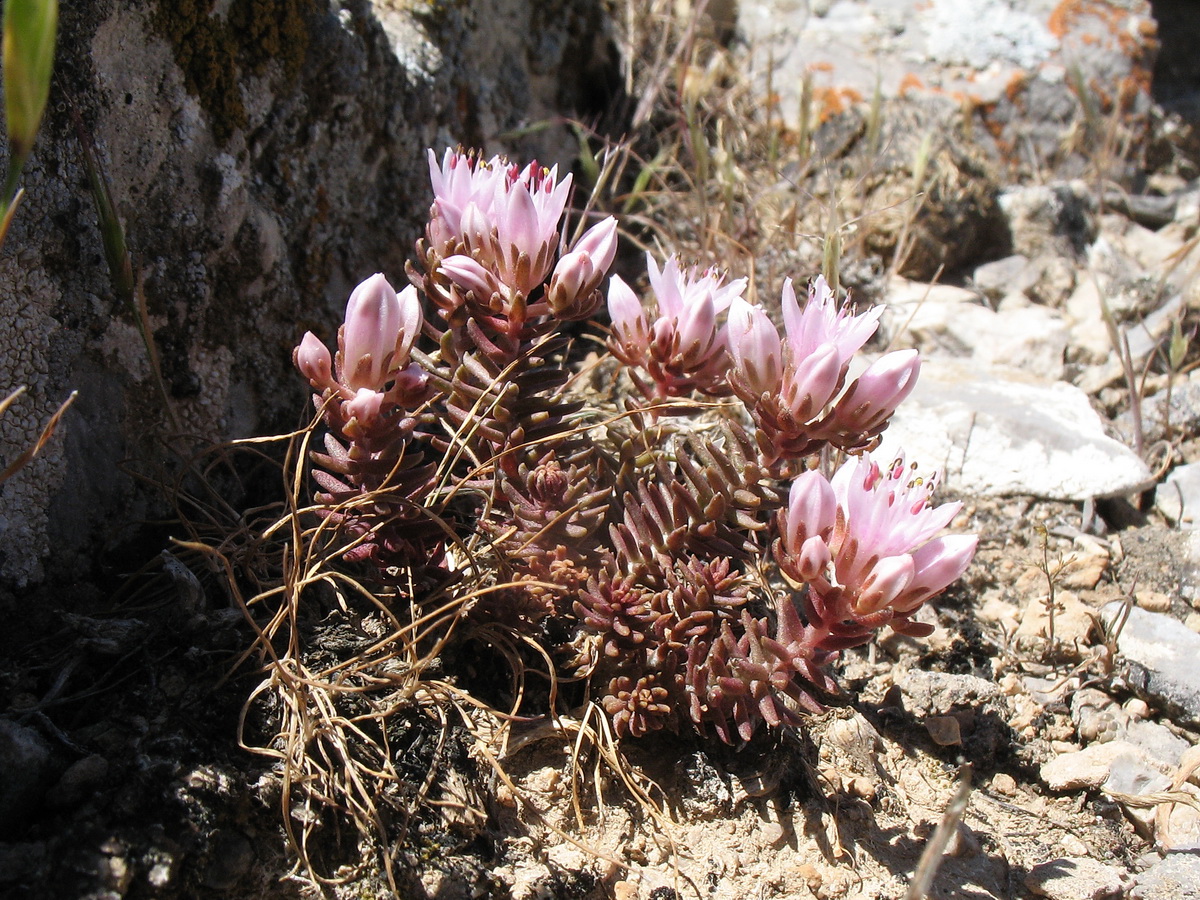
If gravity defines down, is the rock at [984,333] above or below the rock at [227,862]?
above

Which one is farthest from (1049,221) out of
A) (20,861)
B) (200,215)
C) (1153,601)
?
(20,861)

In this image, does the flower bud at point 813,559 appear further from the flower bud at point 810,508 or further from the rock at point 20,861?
the rock at point 20,861

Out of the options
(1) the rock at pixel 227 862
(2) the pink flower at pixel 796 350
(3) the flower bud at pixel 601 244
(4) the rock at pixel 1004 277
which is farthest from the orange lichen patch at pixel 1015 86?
(1) the rock at pixel 227 862

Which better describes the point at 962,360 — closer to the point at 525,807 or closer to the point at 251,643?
the point at 525,807

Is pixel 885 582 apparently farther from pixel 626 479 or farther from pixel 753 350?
pixel 626 479

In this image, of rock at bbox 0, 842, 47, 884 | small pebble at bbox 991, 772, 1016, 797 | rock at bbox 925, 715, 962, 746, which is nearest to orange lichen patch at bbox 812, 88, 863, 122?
rock at bbox 925, 715, 962, 746

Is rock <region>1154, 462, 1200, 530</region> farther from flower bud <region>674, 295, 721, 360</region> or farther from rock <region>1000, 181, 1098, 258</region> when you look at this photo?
flower bud <region>674, 295, 721, 360</region>
